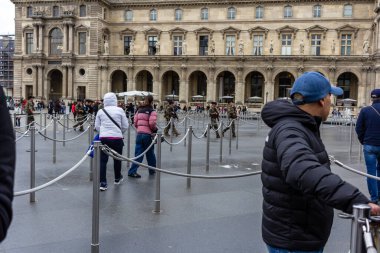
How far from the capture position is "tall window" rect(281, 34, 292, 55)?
57656 mm

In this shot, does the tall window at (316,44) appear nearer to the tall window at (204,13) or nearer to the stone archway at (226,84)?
the stone archway at (226,84)

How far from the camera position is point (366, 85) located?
51469 millimetres

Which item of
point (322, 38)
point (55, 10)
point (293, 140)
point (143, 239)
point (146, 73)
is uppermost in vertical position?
point (55, 10)

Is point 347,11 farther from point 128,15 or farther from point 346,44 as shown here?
point 128,15

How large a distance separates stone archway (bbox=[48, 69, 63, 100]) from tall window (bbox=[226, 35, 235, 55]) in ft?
80.9

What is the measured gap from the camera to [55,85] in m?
65.0

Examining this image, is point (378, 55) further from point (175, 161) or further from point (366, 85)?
point (175, 161)

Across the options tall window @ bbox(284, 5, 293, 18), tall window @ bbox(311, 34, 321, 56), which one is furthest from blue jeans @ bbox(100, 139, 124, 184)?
tall window @ bbox(284, 5, 293, 18)

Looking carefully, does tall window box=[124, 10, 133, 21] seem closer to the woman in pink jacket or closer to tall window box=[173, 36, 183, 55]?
tall window box=[173, 36, 183, 55]

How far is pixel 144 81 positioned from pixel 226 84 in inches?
475

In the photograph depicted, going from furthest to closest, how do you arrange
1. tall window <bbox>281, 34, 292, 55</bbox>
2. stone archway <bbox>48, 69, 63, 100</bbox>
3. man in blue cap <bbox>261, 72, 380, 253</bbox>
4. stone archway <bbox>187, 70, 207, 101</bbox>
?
1. stone archway <bbox>48, 69, 63, 100</bbox>
2. stone archway <bbox>187, 70, 207, 101</bbox>
3. tall window <bbox>281, 34, 292, 55</bbox>
4. man in blue cap <bbox>261, 72, 380, 253</bbox>

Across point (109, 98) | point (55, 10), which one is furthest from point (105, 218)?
point (55, 10)

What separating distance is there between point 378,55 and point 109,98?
151 feet

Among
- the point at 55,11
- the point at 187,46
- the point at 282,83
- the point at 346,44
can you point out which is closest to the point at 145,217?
the point at 282,83
